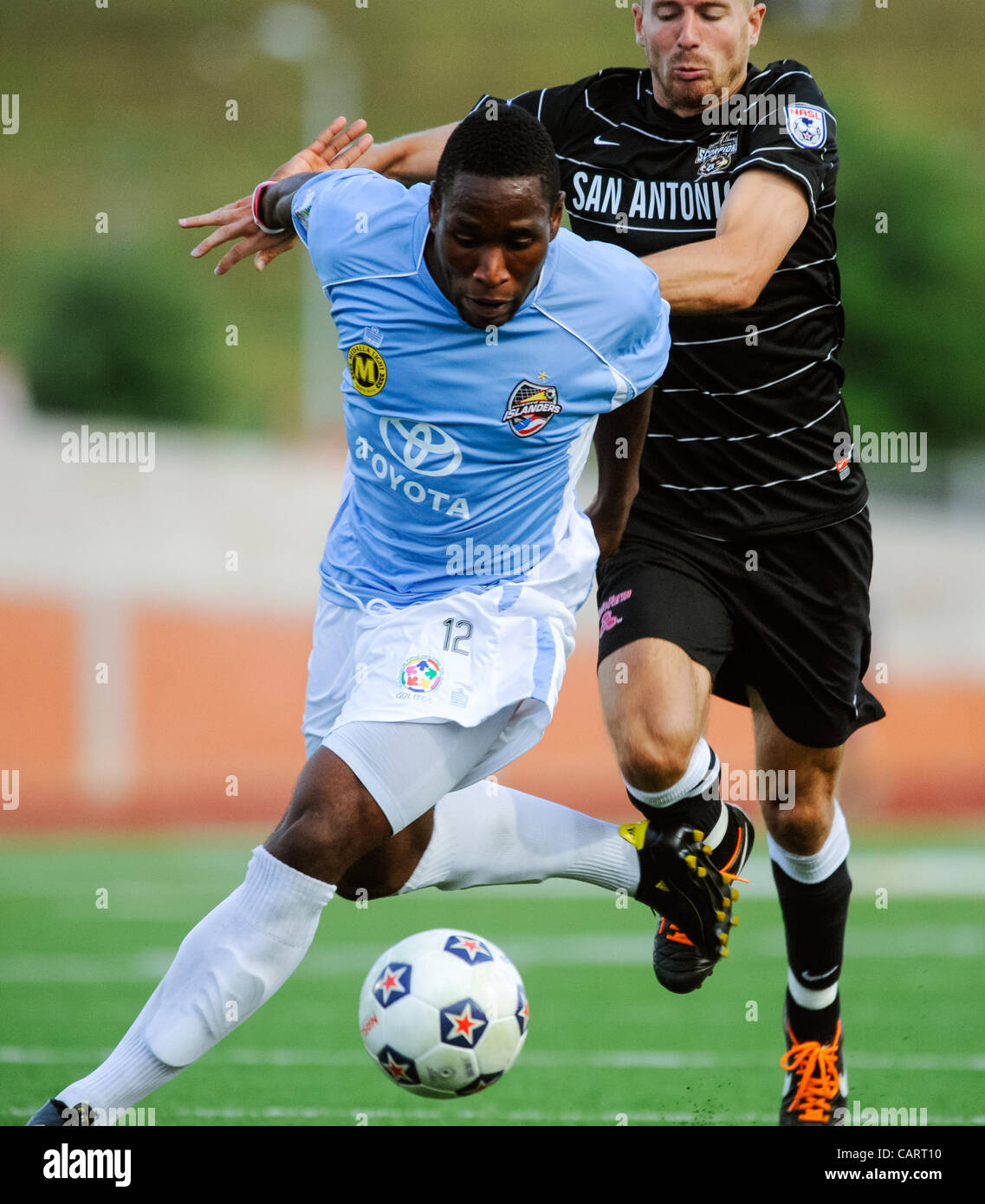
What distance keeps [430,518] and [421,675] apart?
17.3 inches

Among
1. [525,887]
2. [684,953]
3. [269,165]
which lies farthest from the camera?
[269,165]

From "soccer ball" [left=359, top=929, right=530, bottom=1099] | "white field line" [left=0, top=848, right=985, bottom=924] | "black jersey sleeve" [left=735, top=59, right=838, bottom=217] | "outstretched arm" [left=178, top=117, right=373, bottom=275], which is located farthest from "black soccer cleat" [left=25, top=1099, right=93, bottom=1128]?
"white field line" [left=0, top=848, right=985, bottom=924]

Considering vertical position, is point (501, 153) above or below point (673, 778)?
above

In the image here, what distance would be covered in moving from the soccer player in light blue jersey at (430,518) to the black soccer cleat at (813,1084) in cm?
152

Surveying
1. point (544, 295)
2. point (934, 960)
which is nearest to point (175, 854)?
point (934, 960)

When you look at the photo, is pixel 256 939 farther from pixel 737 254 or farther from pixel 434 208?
pixel 737 254

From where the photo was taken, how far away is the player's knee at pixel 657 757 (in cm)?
503

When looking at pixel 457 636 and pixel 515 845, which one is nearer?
pixel 457 636

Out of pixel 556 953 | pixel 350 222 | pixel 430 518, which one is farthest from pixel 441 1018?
pixel 556 953

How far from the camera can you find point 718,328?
17.3ft

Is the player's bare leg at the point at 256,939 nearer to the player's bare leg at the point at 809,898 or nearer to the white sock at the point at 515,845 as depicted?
the white sock at the point at 515,845

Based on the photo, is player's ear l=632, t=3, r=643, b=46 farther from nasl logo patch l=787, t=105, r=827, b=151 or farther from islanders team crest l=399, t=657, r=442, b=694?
islanders team crest l=399, t=657, r=442, b=694

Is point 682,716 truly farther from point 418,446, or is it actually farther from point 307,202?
point 307,202

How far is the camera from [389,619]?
182 inches
